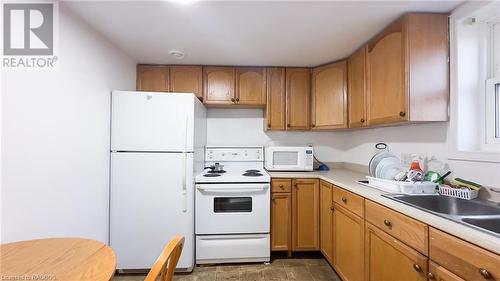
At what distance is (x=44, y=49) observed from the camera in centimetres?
142

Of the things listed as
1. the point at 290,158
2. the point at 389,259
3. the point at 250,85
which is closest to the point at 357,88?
the point at 290,158

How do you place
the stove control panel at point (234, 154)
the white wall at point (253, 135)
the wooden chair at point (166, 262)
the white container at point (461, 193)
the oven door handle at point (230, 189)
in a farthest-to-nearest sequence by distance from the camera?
the white wall at point (253, 135) < the stove control panel at point (234, 154) < the oven door handle at point (230, 189) < the white container at point (461, 193) < the wooden chair at point (166, 262)

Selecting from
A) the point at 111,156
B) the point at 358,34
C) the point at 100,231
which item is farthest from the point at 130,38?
the point at 358,34

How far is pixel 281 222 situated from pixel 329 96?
1455 millimetres

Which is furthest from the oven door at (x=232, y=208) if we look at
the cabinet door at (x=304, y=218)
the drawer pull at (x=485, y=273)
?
the drawer pull at (x=485, y=273)

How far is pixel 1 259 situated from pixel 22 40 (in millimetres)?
1145

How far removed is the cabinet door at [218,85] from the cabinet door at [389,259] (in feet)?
6.19

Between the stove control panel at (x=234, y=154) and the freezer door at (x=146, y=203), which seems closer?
the freezer door at (x=146, y=203)

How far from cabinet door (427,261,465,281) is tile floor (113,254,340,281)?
3.90 feet

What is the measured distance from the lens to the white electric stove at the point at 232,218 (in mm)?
2170

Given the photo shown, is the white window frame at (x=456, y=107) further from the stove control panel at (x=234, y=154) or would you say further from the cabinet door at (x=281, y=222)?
the stove control panel at (x=234, y=154)

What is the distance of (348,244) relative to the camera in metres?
1.76

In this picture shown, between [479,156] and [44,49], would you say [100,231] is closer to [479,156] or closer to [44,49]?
[44,49]

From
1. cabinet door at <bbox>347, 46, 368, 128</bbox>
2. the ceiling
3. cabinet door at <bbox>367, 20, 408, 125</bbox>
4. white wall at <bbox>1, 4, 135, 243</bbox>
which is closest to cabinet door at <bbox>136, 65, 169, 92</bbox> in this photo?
the ceiling
